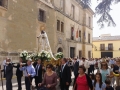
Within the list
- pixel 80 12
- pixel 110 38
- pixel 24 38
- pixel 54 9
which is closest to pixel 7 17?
pixel 24 38

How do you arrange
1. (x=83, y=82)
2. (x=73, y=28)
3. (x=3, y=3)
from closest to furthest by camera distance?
(x=83, y=82), (x=3, y=3), (x=73, y=28)

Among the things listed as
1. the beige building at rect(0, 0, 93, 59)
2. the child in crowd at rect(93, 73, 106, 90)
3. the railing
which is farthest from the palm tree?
the railing

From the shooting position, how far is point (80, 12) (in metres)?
29.8

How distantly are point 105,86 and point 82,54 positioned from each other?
2462cm

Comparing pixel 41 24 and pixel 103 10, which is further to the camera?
pixel 41 24

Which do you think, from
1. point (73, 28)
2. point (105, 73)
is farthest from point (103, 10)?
point (73, 28)

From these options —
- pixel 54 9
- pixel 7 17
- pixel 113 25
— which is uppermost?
pixel 54 9

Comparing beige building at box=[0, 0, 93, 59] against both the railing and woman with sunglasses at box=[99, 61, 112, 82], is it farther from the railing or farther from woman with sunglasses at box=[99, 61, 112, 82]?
woman with sunglasses at box=[99, 61, 112, 82]

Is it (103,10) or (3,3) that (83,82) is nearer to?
(103,10)

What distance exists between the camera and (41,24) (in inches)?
702

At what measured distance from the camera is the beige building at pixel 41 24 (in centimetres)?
1366

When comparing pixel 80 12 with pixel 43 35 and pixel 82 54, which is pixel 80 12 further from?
pixel 43 35

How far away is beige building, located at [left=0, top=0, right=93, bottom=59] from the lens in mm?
13656

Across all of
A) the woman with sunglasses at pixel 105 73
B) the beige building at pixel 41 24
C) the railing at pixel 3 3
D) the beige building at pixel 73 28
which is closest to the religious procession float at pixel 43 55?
the beige building at pixel 41 24
